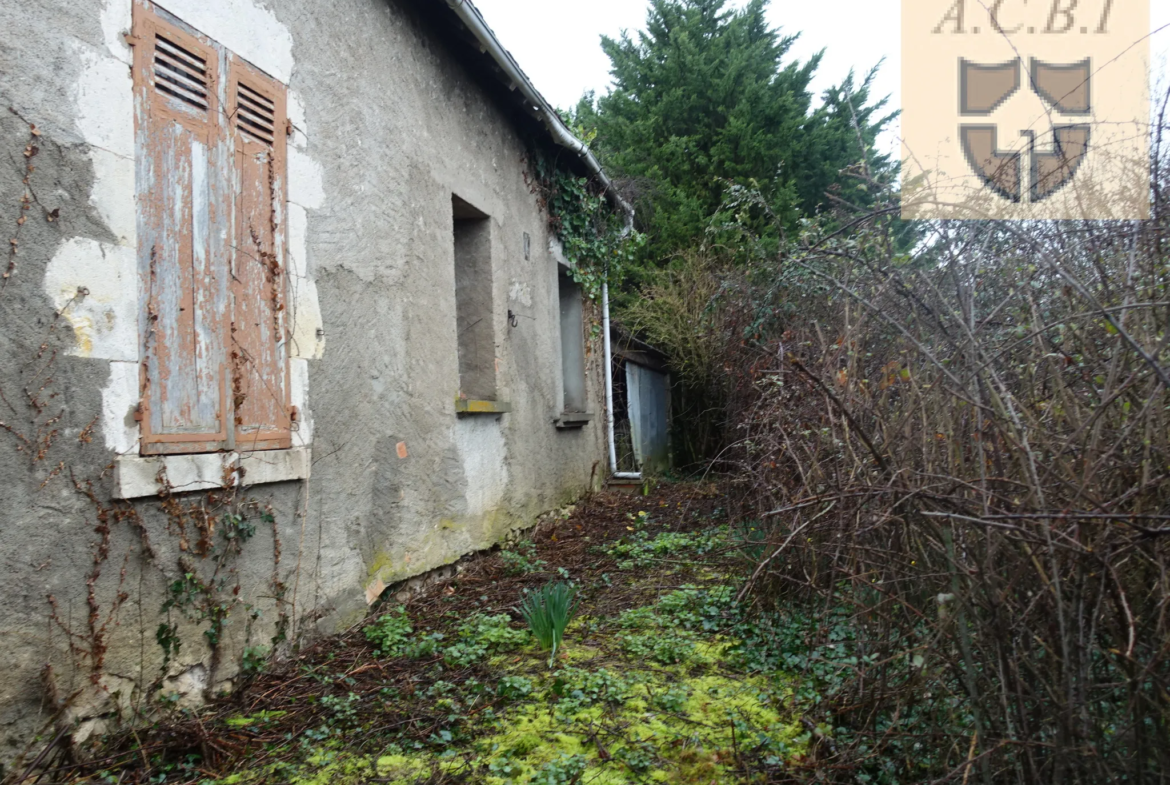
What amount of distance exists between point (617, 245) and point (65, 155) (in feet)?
21.9

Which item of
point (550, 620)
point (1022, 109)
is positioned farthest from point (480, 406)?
point (1022, 109)

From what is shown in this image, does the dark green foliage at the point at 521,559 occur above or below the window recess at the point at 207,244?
below

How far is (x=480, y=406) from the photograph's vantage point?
5.51m

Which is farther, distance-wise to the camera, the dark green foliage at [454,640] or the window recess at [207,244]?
the dark green foliage at [454,640]

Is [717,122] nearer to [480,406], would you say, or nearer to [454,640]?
[480,406]

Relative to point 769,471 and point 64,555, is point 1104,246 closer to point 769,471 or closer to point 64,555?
point 769,471

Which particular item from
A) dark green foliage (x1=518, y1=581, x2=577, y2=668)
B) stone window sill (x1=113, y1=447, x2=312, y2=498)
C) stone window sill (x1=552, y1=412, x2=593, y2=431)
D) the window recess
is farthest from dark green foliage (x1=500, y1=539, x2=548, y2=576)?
the window recess

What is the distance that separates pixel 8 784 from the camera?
2.35 metres

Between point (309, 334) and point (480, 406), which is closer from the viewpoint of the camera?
point (309, 334)

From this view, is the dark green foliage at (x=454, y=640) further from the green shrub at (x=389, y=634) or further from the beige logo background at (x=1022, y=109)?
the beige logo background at (x=1022, y=109)

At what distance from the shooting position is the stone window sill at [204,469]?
8.95 ft

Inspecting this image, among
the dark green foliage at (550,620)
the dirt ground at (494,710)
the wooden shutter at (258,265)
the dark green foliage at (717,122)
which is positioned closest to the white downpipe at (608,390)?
the dark green foliage at (717,122)

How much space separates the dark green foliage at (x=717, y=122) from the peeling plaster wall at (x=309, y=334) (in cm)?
760

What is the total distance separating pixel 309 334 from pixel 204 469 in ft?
2.98
